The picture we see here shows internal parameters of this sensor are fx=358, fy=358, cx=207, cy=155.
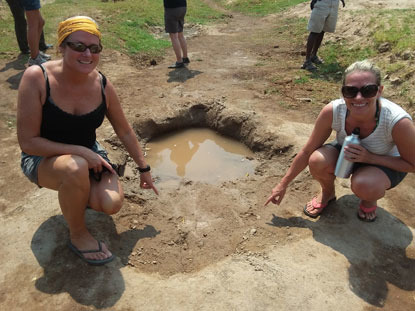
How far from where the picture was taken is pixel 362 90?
2.47 meters

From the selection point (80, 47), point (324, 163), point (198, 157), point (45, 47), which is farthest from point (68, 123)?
point (45, 47)

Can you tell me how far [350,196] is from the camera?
3.42m

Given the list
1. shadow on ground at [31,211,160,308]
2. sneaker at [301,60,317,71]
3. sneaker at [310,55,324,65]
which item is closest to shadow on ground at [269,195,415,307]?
shadow on ground at [31,211,160,308]

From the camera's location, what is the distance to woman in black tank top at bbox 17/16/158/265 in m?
2.37

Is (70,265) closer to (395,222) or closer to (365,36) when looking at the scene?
(395,222)

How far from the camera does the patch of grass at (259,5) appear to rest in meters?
13.7

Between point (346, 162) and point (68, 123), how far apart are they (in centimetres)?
209

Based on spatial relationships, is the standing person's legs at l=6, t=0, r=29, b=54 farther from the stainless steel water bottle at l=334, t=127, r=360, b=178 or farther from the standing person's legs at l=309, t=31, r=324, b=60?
the stainless steel water bottle at l=334, t=127, r=360, b=178

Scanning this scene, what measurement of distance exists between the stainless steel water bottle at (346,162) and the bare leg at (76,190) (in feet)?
5.64

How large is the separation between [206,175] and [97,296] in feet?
7.42

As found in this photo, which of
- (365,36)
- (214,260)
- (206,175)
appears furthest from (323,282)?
(365,36)

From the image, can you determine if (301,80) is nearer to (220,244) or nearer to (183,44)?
(183,44)

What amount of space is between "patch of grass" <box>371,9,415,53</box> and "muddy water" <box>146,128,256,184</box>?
3.51m

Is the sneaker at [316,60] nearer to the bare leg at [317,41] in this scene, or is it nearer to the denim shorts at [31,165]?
the bare leg at [317,41]
